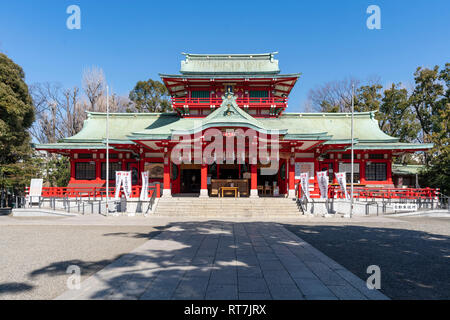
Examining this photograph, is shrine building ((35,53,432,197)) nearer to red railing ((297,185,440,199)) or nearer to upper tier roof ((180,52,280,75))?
upper tier roof ((180,52,280,75))

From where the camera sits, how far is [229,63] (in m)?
26.2

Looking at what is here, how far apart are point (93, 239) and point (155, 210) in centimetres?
657

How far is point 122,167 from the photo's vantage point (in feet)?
70.2

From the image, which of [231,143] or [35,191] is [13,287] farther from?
[35,191]

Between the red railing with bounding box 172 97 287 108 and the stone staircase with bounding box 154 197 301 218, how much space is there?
9483 millimetres

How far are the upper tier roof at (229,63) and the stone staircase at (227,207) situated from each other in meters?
14.8

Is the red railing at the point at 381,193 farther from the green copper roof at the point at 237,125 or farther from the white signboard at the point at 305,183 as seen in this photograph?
the green copper roof at the point at 237,125

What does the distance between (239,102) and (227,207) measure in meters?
10.7

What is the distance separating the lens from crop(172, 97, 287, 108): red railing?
872 inches

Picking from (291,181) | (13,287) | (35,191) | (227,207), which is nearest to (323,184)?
(291,181)

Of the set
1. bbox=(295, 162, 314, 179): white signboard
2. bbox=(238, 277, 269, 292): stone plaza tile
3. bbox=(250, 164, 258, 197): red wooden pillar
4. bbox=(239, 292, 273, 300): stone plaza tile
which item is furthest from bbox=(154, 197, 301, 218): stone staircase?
bbox=(239, 292, 273, 300): stone plaza tile

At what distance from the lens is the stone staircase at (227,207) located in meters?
15.2

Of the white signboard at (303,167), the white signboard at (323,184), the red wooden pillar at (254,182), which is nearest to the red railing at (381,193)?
the white signboard at (303,167)
